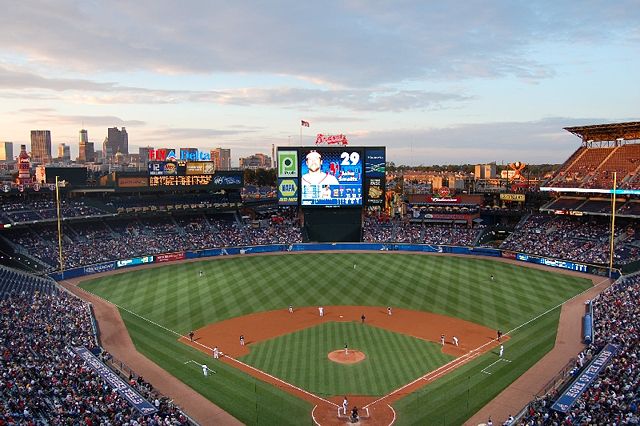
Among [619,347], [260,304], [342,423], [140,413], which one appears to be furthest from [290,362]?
[619,347]

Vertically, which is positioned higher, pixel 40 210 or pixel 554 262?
pixel 40 210

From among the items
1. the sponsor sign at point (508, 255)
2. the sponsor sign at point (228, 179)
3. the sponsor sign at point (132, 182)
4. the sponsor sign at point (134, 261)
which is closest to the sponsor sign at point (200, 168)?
the sponsor sign at point (228, 179)

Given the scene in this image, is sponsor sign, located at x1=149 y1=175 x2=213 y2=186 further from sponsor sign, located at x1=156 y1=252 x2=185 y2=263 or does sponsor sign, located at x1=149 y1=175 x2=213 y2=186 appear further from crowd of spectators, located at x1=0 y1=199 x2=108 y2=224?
sponsor sign, located at x1=156 y1=252 x2=185 y2=263

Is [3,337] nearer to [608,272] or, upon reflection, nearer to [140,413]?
[140,413]

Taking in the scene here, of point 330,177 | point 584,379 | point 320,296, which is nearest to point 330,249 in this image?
point 330,177

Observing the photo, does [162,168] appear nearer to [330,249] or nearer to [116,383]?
[330,249]

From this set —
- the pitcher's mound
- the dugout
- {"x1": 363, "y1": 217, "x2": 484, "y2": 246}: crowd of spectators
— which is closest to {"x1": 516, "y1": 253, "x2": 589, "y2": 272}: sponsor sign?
{"x1": 363, "y1": 217, "x2": 484, "y2": 246}: crowd of spectators

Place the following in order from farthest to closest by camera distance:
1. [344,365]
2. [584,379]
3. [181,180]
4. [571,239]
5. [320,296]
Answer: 1. [181,180]
2. [571,239]
3. [320,296]
4. [344,365]
5. [584,379]
